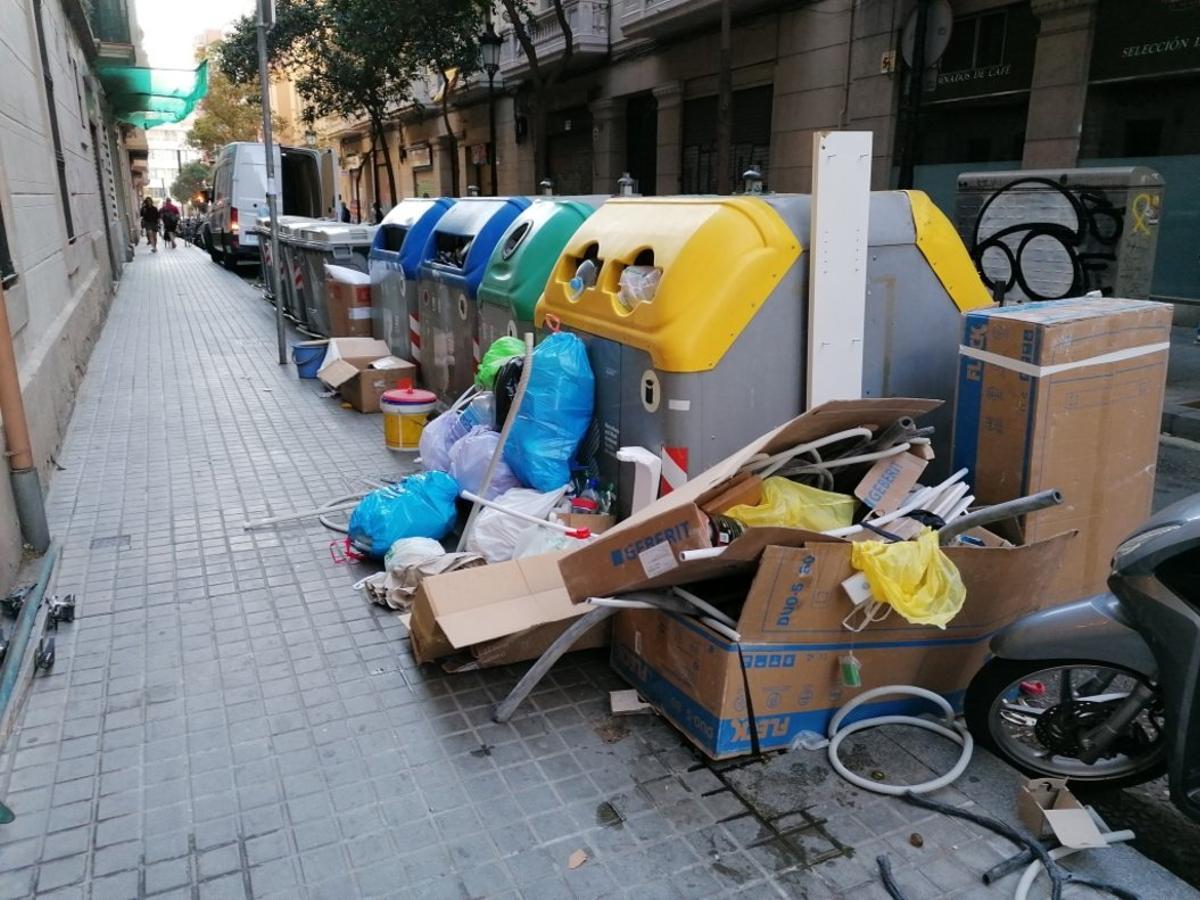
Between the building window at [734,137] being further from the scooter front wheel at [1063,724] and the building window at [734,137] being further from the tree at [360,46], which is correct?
the scooter front wheel at [1063,724]

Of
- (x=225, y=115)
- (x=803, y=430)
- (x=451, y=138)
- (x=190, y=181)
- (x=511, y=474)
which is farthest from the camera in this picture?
(x=190, y=181)

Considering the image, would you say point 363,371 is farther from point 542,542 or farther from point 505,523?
point 542,542

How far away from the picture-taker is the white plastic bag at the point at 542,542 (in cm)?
379

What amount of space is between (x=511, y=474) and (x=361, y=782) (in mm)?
2014

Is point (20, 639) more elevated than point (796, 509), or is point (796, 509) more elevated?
point (796, 509)

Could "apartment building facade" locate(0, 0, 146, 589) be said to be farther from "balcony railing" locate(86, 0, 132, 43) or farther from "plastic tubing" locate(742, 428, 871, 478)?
"balcony railing" locate(86, 0, 132, 43)

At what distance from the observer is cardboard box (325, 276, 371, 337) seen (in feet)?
29.8

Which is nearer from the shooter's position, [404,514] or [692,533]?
[692,533]

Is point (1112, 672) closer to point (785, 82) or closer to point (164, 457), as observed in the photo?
point (164, 457)

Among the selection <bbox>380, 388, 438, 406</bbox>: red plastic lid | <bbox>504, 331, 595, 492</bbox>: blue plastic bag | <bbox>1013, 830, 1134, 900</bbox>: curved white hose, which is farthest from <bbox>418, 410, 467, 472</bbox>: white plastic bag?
<bbox>1013, 830, 1134, 900</bbox>: curved white hose

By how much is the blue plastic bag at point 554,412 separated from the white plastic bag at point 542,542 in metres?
0.44

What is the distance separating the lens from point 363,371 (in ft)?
24.6

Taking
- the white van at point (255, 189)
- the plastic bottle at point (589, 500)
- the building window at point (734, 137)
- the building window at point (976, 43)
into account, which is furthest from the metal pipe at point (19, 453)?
the white van at point (255, 189)

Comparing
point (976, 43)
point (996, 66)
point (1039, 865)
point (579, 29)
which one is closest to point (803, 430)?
point (1039, 865)
